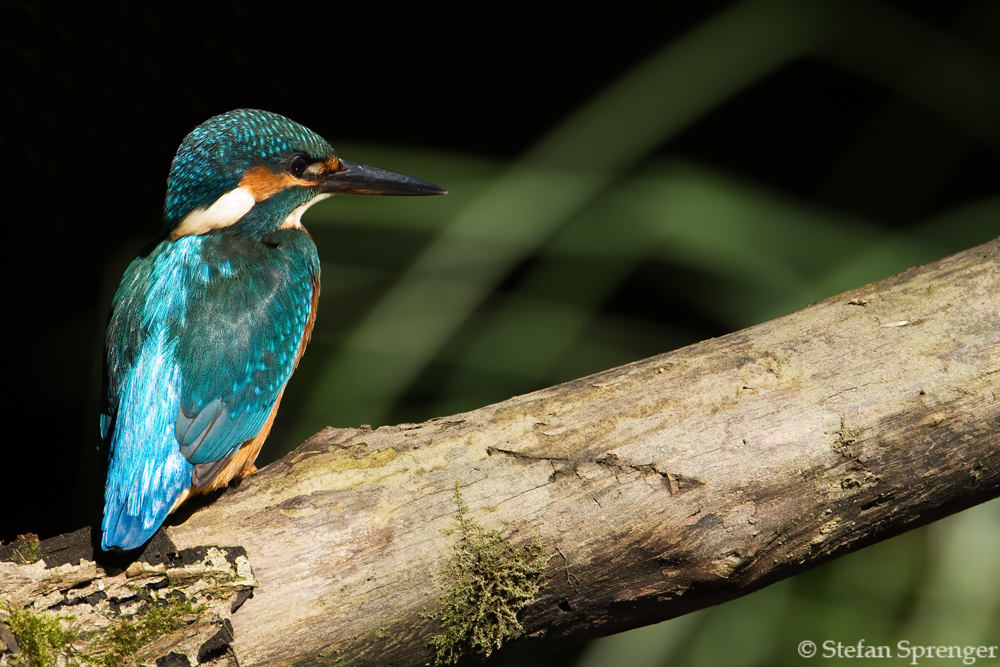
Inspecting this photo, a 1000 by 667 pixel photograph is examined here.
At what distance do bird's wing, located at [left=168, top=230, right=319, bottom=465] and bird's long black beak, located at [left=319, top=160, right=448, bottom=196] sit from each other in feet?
0.90

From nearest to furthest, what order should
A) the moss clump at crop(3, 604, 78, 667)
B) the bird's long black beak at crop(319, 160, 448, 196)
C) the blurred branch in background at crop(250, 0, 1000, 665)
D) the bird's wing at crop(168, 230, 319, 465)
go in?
the moss clump at crop(3, 604, 78, 667)
the bird's wing at crop(168, 230, 319, 465)
the bird's long black beak at crop(319, 160, 448, 196)
the blurred branch in background at crop(250, 0, 1000, 665)

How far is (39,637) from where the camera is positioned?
1.35 m

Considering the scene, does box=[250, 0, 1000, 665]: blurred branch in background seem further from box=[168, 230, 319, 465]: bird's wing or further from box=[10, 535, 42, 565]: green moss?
box=[10, 535, 42, 565]: green moss

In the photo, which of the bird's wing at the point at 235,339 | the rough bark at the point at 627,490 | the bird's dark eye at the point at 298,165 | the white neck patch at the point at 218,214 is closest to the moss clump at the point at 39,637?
the rough bark at the point at 627,490

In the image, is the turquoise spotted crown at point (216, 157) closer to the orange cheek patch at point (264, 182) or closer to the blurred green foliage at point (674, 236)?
the orange cheek patch at point (264, 182)

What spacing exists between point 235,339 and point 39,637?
0.77 meters

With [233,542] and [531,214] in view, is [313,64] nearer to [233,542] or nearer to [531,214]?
[531,214]

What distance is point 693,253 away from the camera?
251 cm

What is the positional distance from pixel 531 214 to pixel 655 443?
3.63ft

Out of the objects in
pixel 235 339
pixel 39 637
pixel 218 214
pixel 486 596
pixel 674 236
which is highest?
pixel 674 236

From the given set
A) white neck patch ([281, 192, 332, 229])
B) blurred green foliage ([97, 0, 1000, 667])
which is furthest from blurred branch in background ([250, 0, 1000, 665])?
white neck patch ([281, 192, 332, 229])

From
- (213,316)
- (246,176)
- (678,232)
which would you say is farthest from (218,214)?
(678,232)

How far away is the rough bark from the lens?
146 centimetres

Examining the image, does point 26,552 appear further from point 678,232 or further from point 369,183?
point 678,232
